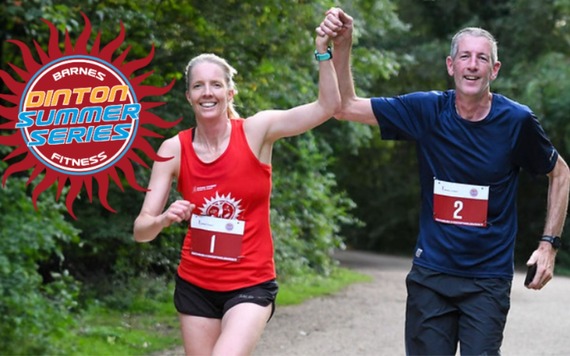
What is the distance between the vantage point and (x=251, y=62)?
37.4 ft

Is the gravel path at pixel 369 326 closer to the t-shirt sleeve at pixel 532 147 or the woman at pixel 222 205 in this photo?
the woman at pixel 222 205

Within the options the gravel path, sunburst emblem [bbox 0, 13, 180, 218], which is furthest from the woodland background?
the gravel path

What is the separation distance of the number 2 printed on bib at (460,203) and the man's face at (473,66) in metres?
0.42

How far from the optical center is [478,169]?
452 cm

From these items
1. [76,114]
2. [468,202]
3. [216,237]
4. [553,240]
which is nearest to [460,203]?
[468,202]

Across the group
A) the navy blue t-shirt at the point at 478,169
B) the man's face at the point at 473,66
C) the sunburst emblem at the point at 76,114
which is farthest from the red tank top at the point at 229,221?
the sunburst emblem at the point at 76,114

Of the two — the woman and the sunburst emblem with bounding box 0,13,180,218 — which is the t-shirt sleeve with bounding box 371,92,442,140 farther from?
the sunburst emblem with bounding box 0,13,180,218

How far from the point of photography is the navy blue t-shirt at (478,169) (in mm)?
4500

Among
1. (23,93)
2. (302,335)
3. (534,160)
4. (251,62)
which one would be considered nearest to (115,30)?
(251,62)

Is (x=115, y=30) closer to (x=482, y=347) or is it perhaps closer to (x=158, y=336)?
(x=158, y=336)

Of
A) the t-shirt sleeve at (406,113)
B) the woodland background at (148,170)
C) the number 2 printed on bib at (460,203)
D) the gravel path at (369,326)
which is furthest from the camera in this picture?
the gravel path at (369,326)

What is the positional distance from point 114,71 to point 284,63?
4.05 metres

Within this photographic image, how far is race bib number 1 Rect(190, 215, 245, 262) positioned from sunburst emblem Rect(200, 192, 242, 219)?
0.02 meters

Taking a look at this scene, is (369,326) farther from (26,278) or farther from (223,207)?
(223,207)
